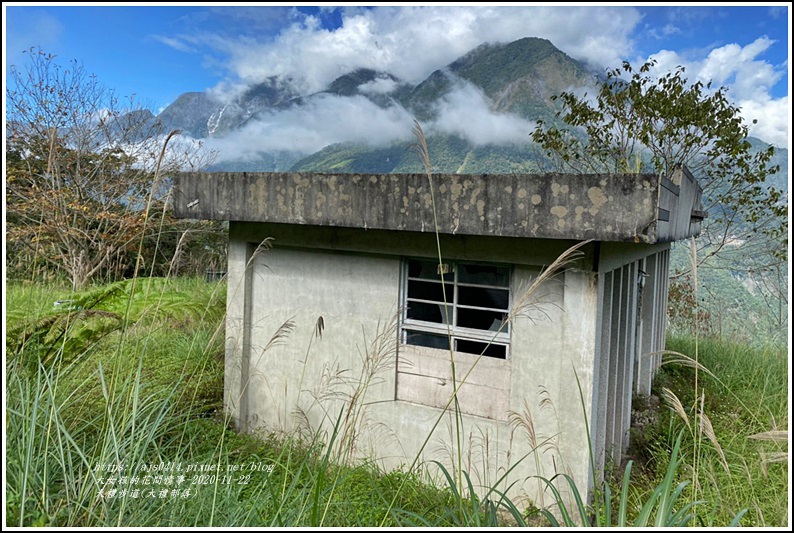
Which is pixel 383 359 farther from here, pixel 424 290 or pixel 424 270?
pixel 424 270

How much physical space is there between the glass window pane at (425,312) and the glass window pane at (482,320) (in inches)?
8.9

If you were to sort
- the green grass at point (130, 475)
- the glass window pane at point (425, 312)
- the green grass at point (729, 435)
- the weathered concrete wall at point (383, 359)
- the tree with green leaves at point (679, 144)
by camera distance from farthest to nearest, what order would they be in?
the tree with green leaves at point (679, 144) < the glass window pane at point (425, 312) < the weathered concrete wall at point (383, 359) < the green grass at point (729, 435) < the green grass at point (130, 475)

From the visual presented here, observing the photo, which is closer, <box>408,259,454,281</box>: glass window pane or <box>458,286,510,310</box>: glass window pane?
<box>458,286,510,310</box>: glass window pane

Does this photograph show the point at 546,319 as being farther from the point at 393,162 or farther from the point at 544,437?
the point at 393,162

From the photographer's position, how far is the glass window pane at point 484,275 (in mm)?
3605

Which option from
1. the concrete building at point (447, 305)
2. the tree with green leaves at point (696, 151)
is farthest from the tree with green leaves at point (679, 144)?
the concrete building at point (447, 305)

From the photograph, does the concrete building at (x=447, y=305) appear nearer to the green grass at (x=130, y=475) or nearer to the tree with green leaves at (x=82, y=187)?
the green grass at (x=130, y=475)

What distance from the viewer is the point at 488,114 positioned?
2759 centimetres

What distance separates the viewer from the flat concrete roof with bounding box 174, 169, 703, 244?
270 cm

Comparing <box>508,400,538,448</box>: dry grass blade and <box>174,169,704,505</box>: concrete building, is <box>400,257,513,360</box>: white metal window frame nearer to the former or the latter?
<box>174,169,704,505</box>: concrete building

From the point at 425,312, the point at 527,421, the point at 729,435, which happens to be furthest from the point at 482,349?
the point at 729,435

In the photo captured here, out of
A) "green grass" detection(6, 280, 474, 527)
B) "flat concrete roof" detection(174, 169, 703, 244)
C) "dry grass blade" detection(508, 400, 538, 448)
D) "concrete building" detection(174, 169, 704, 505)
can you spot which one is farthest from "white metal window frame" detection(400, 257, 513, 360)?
"green grass" detection(6, 280, 474, 527)

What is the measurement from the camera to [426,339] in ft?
12.8

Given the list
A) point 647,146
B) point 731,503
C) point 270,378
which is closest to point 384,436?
point 270,378
